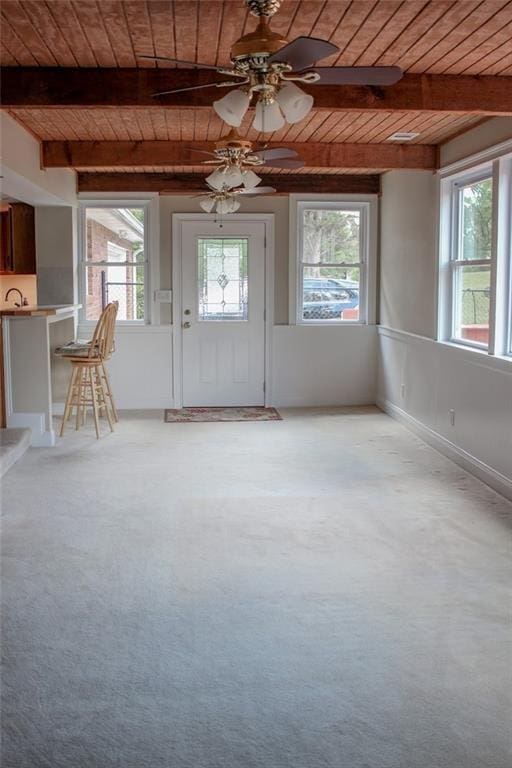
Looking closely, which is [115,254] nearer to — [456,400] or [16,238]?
[16,238]

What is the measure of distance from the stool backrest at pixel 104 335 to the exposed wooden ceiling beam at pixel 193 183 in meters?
1.66

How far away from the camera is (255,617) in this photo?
3.20 meters

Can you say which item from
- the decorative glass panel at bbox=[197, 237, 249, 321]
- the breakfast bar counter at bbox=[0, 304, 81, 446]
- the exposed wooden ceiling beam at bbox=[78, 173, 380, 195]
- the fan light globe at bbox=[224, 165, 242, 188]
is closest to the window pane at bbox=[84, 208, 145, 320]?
the exposed wooden ceiling beam at bbox=[78, 173, 380, 195]

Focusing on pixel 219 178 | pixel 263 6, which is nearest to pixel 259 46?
pixel 263 6

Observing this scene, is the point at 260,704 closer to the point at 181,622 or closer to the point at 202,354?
the point at 181,622

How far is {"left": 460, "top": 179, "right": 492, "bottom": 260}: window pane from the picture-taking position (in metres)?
5.50

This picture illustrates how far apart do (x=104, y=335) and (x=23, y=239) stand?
157 centimetres

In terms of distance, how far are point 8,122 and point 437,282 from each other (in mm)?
3413

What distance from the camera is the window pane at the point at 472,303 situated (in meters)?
5.55

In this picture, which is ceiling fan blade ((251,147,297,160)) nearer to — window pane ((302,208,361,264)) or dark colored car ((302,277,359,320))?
window pane ((302,208,361,264))

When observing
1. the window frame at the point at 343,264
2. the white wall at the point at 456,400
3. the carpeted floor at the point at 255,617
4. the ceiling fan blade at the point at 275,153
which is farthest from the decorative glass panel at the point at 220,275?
the ceiling fan blade at the point at 275,153

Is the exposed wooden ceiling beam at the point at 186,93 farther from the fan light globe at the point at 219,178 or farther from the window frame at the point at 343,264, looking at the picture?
the window frame at the point at 343,264

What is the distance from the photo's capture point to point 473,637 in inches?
119

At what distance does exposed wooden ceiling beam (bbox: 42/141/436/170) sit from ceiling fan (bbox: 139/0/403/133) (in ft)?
10.6
